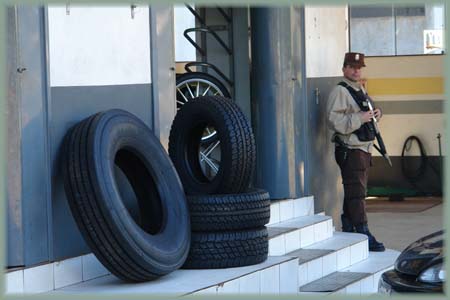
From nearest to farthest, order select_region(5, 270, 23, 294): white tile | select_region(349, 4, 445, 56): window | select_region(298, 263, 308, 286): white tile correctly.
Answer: select_region(5, 270, 23, 294): white tile
select_region(298, 263, 308, 286): white tile
select_region(349, 4, 445, 56): window

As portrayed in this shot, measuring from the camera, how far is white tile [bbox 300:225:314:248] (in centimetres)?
744

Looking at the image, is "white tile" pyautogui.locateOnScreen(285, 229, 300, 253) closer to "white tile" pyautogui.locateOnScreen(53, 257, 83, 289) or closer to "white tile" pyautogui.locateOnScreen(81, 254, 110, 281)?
"white tile" pyautogui.locateOnScreen(81, 254, 110, 281)

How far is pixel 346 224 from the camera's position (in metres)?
8.52

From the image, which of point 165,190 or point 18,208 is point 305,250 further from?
point 18,208

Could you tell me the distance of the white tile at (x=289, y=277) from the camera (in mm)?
6051

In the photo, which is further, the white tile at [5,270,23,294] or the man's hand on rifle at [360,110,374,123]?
the man's hand on rifle at [360,110,374,123]

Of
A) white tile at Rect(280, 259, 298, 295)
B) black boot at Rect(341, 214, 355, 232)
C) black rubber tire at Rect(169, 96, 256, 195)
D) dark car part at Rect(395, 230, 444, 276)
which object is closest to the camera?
dark car part at Rect(395, 230, 444, 276)

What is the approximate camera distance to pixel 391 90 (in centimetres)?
1452

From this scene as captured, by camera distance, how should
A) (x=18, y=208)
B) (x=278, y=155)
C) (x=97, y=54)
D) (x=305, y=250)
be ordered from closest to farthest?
(x=18, y=208) → (x=97, y=54) → (x=305, y=250) → (x=278, y=155)

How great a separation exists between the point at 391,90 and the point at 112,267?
997 cm

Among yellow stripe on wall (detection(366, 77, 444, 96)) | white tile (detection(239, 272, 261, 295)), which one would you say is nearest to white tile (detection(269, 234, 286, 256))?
white tile (detection(239, 272, 261, 295))

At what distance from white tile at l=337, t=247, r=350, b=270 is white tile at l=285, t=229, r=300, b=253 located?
12.9 inches

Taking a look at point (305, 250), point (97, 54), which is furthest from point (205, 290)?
point (305, 250)

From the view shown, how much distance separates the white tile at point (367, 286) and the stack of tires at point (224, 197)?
4.28 feet
